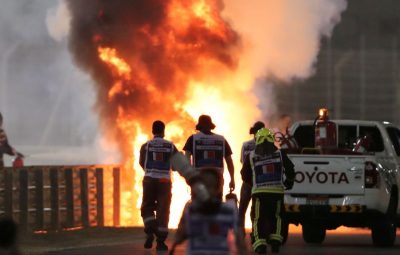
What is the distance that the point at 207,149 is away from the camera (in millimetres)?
20453

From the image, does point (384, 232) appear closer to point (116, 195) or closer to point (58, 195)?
point (58, 195)

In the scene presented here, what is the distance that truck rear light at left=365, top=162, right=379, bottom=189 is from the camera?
805 inches

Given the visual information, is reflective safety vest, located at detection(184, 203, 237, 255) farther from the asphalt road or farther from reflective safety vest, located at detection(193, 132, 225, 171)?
reflective safety vest, located at detection(193, 132, 225, 171)

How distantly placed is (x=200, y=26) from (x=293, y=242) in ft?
30.6

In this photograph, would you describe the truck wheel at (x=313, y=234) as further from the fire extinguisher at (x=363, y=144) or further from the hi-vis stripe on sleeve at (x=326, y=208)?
the hi-vis stripe on sleeve at (x=326, y=208)

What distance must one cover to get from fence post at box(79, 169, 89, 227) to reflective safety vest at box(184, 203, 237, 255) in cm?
1744

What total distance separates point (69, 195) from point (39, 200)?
1433mm

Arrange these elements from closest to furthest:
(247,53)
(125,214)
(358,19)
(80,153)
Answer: (125,214) → (247,53) → (358,19) → (80,153)

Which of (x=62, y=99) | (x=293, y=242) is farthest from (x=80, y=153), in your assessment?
(x=293, y=242)

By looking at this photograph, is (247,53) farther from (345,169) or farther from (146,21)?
(345,169)

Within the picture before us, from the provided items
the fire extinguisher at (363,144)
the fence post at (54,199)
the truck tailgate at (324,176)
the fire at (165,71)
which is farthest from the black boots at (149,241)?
the fire at (165,71)

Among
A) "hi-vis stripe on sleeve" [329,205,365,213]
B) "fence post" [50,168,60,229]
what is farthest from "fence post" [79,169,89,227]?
"hi-vis stripe on sleeve" [329,205,365,213]

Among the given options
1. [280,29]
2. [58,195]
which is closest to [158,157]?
[58,195]

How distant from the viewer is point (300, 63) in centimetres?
3775
